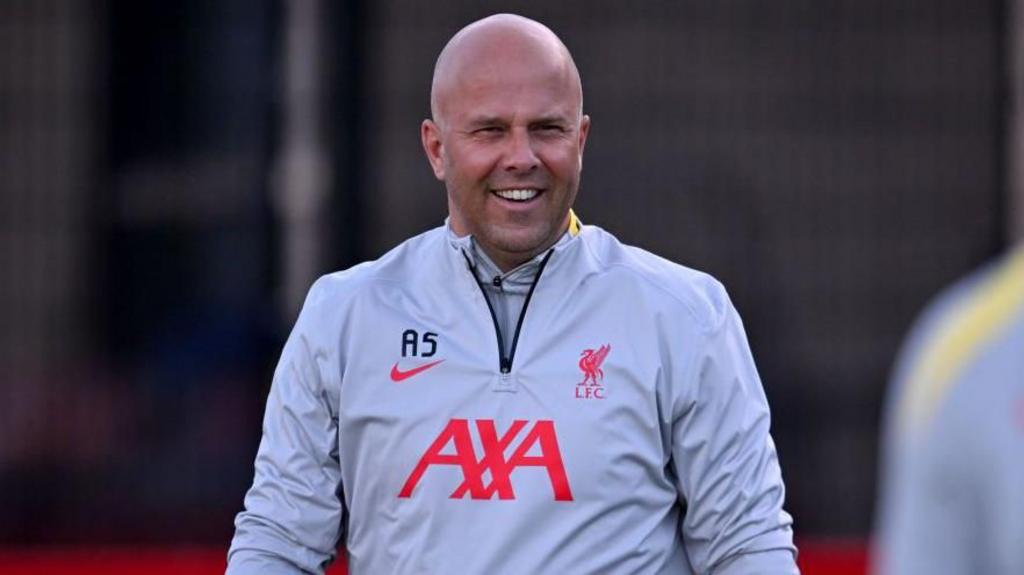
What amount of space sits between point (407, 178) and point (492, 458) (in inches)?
240

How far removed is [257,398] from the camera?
9242mm

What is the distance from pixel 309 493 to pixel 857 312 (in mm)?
6296

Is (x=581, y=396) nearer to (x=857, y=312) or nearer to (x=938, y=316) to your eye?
(x=938, y=316)

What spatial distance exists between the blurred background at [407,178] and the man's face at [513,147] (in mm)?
5660

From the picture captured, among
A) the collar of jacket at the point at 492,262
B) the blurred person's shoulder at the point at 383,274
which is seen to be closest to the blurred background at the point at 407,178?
the blurred person's shoulder at the point at 383,274

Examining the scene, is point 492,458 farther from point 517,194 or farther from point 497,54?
point 497,54

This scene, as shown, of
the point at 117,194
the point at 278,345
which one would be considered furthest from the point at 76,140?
the point at 278,345

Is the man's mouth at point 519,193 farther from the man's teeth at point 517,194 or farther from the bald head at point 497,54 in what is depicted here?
the bald head at point 497,54

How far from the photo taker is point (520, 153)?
358 centimetres

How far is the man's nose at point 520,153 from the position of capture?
11.7 ft

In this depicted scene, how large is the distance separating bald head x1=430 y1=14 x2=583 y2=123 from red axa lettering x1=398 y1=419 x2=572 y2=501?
51 cm

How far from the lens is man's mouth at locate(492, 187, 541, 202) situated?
3.61 m

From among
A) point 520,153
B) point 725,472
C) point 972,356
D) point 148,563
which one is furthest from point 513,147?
point 148,563

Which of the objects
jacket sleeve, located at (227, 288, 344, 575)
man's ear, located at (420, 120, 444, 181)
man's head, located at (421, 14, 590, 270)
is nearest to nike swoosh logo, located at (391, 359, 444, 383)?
jacket sleeve, located at (227, 288, 344, 575)
